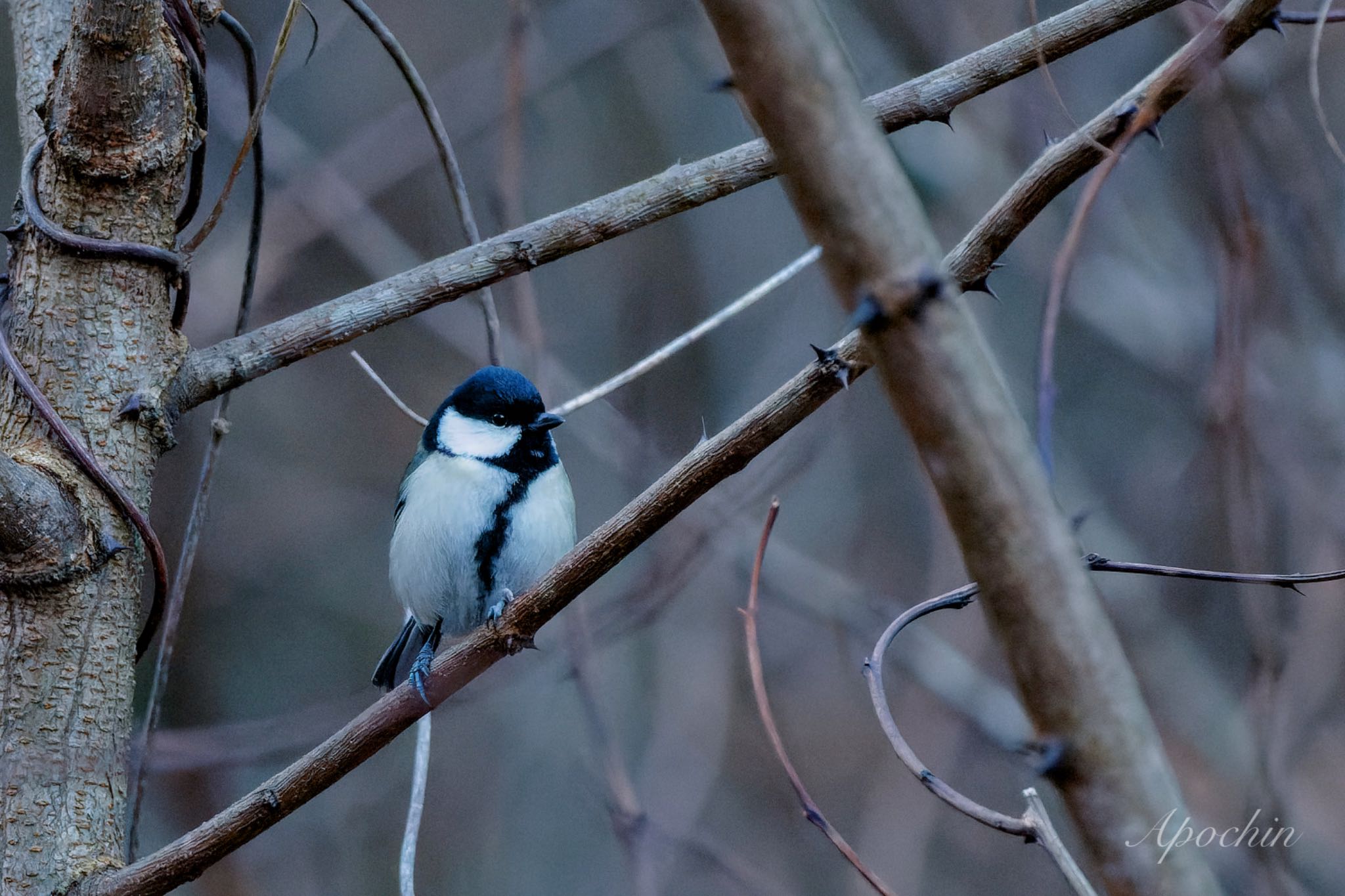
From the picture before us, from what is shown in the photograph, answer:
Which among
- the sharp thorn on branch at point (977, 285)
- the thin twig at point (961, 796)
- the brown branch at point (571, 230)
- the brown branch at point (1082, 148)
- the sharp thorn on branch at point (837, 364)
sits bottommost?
the thin twig at point (961, 796)

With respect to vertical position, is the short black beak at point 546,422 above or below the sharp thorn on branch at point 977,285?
above

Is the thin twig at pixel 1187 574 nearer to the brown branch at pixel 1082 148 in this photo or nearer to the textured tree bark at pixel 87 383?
the brown branch at pixel 1082 148

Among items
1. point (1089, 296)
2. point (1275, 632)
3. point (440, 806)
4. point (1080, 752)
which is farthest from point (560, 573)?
point (440, 806)

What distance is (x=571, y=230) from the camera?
2.09 m

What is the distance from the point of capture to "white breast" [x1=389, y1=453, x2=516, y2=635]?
3293mm

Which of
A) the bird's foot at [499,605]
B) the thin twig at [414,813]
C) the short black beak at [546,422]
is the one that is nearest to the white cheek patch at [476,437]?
the short black beak at [546,422]

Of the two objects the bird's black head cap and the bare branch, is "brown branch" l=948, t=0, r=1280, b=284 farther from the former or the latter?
the bird's black head cap

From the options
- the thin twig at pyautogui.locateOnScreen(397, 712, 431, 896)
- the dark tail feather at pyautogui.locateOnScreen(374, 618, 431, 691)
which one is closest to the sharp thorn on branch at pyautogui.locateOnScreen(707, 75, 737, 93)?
the thin twig at pyautogui.locateOnScreen(397, 712, 431, 896)

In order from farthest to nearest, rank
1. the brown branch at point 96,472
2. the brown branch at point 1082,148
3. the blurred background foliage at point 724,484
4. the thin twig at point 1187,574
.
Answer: the blurred background foliage at point 724,484, the brown branch at point 96,472, the thin twig at point 1187,574, the brown branch at point 1082,148

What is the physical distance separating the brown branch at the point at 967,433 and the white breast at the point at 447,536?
8.72ft

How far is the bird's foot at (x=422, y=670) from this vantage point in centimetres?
197

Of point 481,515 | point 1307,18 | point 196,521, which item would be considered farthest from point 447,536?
point 1307,18

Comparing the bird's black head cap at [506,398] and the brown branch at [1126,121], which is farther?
the bird's black head cap at [506,398]

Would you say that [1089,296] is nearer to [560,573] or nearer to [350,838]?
[560,573]
